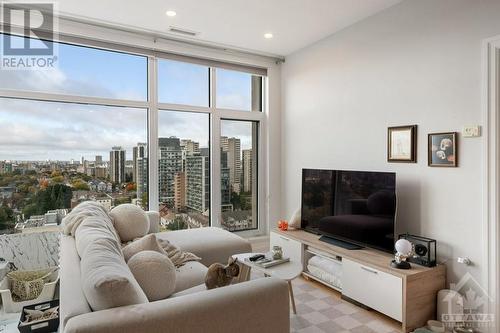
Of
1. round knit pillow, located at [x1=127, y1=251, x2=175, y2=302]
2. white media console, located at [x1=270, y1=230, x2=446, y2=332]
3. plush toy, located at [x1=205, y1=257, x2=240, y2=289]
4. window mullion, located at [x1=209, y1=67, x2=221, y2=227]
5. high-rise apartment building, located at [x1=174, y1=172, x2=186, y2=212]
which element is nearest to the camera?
round knit pillow, located at [x1=127, y1=251, x2=175, y2=302]

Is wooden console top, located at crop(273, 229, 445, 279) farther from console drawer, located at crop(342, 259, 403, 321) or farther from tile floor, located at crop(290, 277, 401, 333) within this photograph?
tile floor, located at crop(290, 277, 401, 333)

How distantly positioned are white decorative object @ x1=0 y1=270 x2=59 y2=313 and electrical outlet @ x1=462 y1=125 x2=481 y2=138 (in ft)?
12.3

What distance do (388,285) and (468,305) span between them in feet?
2.08

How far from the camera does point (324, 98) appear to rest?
13.2 feet

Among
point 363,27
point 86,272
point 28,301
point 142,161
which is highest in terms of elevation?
point 363,27

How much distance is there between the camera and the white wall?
2.56 meters

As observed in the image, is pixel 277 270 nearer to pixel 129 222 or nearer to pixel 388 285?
pixel 388 285

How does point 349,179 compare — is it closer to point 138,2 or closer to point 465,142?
point 465,142

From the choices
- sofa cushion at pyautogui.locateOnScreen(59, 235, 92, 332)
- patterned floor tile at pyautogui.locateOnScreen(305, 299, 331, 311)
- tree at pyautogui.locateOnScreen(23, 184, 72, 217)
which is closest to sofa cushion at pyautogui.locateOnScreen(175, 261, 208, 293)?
sofa cushion at pyautogui.locateOnScreen(59, 235, 92, 332)

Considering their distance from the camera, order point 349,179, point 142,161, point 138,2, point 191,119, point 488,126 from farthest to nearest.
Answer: point 191,119 → point 142,161 → point 349,179 → point 138,2 → point 488,126

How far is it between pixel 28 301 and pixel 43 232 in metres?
0.79

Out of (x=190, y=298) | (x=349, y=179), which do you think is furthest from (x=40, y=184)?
(x=349, y=179)

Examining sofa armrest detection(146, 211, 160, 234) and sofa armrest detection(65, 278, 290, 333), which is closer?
sofa armrest detection(65, 278, 290, 333)

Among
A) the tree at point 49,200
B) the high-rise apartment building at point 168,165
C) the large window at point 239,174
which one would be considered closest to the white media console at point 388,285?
the large window at point 239,174
